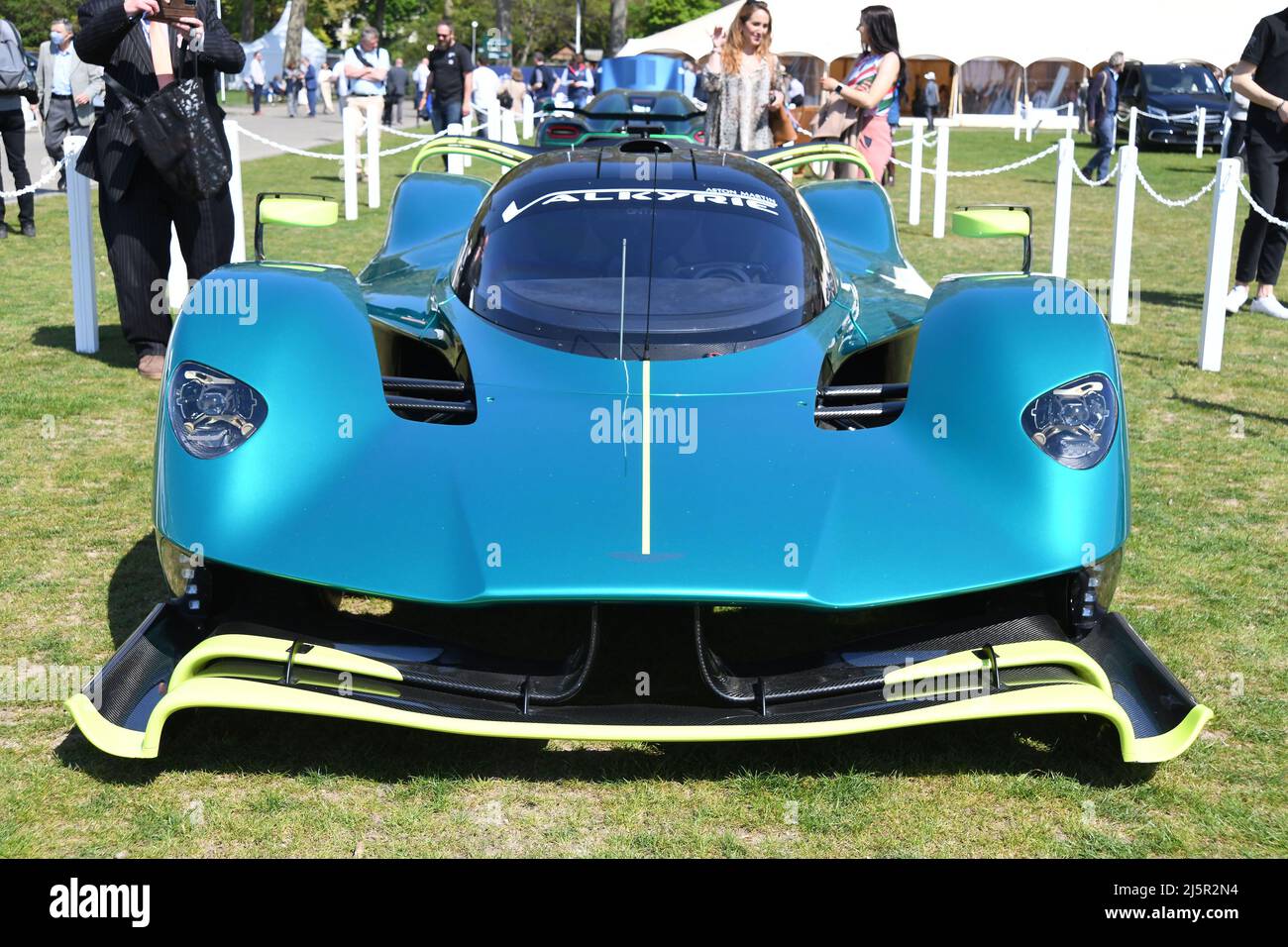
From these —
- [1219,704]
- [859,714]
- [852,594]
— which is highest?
[852,594]

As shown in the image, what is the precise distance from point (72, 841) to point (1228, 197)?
647 centimetres

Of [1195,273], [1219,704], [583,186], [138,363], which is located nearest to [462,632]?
[583,186]

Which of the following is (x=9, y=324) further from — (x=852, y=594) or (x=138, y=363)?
(x=852, y=594)

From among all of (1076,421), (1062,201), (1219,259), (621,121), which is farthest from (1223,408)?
(621,121)

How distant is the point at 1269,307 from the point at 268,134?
2428 centimetres

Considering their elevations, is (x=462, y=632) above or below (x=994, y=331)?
below

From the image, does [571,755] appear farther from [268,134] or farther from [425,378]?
[268,134]

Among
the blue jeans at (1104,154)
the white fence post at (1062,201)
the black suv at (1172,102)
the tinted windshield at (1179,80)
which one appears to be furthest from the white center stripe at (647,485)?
the tinted windshield at (1179,80)

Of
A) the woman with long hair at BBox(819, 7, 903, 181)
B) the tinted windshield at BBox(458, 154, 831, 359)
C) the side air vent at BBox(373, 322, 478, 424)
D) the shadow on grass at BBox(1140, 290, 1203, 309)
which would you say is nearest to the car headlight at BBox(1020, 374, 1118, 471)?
the tinted windshield at BBox(458, 154, 831, 359)

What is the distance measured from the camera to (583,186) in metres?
4.53

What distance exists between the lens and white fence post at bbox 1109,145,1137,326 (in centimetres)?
855

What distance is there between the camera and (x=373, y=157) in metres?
14.8

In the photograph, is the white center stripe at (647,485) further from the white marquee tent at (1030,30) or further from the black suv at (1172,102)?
the white marquee tent at (1030,30)

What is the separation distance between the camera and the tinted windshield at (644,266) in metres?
3.95
